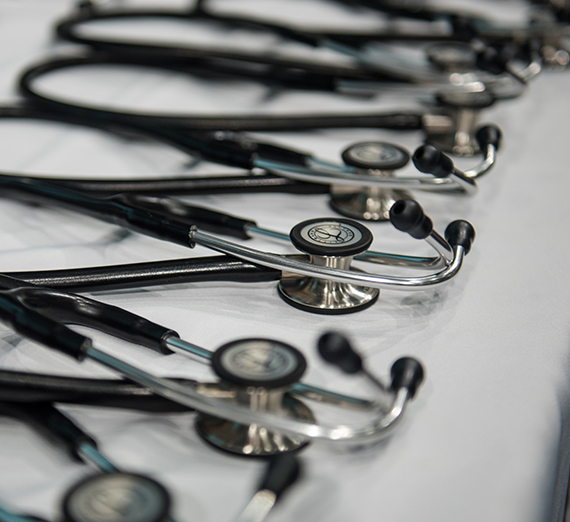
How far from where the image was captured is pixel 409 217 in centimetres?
58

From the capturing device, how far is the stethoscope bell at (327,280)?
0.60 metres

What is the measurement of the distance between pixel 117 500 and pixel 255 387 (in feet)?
0.32

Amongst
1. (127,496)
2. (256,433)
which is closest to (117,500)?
(127,496)

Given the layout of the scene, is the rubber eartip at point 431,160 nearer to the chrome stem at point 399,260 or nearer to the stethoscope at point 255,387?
the chrome stem at point 399,260

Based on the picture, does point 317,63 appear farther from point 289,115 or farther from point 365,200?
point 365,200

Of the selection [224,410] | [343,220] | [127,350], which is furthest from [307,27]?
[224,410]

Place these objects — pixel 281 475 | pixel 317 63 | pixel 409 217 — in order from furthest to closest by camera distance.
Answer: pixel 317 63
pixel 409 217
pixel 281 475

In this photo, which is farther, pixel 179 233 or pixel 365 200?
pixel 365 200

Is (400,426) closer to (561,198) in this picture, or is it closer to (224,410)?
(224,410)

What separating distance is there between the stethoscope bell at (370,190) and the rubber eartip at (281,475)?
1.42 ft

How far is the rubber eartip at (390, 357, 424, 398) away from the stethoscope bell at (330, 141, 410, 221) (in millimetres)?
343

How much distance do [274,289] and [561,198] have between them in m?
0.42

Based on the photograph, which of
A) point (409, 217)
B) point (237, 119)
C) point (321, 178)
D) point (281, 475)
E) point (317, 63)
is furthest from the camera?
point (317, 63)

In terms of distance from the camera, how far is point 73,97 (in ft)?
3.59
